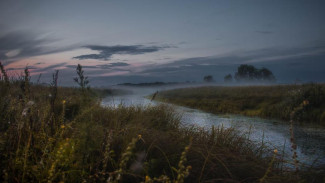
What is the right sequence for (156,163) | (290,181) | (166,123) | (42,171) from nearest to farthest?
(42,171) → (290,181) → (156,163) → (166,123)

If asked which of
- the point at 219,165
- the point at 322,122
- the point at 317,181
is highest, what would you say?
the point at 219,165

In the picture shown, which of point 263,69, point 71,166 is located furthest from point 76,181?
point 263,69

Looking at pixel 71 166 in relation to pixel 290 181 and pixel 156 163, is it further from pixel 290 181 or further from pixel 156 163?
pixel 290 181

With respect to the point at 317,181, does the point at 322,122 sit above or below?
below

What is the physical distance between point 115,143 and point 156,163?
0.82 m

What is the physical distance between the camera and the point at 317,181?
138 inches

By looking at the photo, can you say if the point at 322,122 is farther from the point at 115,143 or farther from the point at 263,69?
the point at 263,69

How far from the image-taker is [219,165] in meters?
3.60

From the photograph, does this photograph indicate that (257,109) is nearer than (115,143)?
No

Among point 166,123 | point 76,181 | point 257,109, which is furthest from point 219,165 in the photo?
point 257,109

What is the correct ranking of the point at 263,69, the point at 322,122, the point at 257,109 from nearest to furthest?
1. the point at 322,122
2. the point at 257,109
3. the point at 263,69

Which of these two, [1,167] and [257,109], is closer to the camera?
[1,167]

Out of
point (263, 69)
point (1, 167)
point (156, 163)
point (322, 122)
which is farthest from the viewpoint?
point (263, 69)

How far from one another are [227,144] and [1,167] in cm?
422
